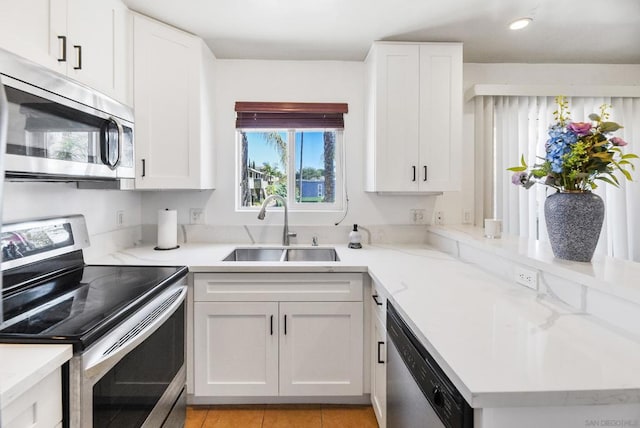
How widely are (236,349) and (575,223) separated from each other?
1673 millimetres

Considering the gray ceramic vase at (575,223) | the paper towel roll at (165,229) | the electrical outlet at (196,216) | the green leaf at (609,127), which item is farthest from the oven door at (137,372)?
the green leaf at (609,127)

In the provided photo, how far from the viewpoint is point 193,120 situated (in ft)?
7.18

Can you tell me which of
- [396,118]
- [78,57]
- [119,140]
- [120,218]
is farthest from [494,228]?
[120,218]

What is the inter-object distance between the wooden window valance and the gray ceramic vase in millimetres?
1579

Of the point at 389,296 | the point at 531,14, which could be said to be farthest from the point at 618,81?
the point at 389,296

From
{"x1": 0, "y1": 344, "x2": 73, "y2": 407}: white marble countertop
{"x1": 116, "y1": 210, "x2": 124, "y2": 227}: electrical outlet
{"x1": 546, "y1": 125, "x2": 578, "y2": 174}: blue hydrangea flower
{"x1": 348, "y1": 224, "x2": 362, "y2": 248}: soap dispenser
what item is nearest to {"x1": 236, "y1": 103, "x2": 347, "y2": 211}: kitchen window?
{"x1": 348, "y1": 224, "x2": 362, "y2": 248}: soap dispenser

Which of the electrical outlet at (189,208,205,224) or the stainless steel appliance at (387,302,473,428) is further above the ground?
the electrical outlet at (189,208,205,224)

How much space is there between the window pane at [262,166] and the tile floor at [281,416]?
138 cm

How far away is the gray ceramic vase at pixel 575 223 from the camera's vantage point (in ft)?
4.26

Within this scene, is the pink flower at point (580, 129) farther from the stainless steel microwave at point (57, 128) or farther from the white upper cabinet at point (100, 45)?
the white upper cabinet at point (100, 45)

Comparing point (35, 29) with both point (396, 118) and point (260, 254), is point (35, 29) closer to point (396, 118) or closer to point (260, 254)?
point (260, 254)

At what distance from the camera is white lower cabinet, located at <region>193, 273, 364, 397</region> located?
1905 mm

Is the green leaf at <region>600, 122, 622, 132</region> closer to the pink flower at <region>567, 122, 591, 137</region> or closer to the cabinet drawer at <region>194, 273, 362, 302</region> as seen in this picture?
the pink flower at <region>567, 122, 591, 137</region>

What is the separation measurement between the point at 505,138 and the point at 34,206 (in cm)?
287
